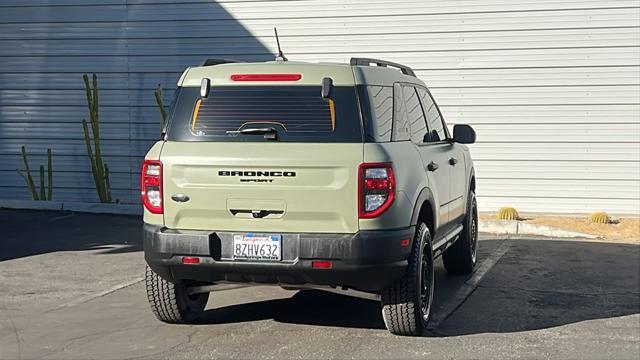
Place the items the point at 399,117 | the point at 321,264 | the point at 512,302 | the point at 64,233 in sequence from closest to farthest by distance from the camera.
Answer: the point at 321,264 → the point at 399,117 → the point at 512,302 → the point at 64,233

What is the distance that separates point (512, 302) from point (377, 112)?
2.48m

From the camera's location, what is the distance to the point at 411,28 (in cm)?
1391

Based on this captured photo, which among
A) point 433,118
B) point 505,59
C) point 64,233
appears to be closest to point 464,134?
point 433,118

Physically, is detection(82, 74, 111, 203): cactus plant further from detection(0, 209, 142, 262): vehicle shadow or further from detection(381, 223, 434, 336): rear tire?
detection(381, 223, 434, 336): rear tire

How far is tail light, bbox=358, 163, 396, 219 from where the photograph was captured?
18.9 ft

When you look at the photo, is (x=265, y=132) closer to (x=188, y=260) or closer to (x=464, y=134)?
(x=188, y=260)

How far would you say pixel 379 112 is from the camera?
618 cm

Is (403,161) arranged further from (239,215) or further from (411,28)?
(411,28)

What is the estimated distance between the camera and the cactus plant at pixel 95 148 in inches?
579

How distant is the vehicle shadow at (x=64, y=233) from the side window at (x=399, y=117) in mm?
4814

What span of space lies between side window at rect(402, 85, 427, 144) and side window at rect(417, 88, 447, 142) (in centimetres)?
20

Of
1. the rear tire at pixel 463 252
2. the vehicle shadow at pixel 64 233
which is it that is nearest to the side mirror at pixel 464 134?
the rear tire at pixel 463 252

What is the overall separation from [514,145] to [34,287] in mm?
8004

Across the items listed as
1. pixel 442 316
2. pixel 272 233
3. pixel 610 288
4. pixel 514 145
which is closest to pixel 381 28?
pixel 514 145
